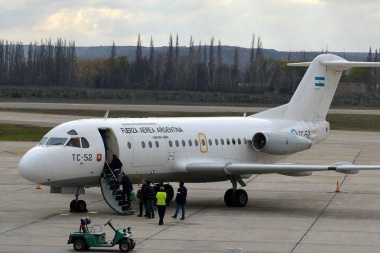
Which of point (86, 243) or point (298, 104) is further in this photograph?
point (298, 104)

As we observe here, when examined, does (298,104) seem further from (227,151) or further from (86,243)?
(86,243)

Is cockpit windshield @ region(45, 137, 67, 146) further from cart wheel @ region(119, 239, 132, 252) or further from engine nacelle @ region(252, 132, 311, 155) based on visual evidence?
engine nacelle @ region(252, 132, 311, 155)

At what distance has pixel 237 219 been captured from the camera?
31531mm

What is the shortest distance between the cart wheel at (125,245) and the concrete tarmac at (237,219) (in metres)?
0.55

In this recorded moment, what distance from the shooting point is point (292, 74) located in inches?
6309

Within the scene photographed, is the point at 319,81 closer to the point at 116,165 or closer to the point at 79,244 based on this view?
the point at 116,165

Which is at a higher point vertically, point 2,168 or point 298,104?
point 298,104

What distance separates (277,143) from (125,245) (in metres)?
13.4

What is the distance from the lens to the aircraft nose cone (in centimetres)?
3084

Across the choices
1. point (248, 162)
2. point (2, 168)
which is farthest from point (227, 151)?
point (2, 168)

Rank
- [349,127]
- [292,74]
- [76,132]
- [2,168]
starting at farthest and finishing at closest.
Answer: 1. [292,74]
2. [349,127]
3. [2,168]
4. [76,132]

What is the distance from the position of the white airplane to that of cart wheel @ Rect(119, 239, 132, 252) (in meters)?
6.91

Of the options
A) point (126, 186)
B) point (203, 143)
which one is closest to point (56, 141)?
point (126, 186)

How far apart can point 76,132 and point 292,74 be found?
426 feet
